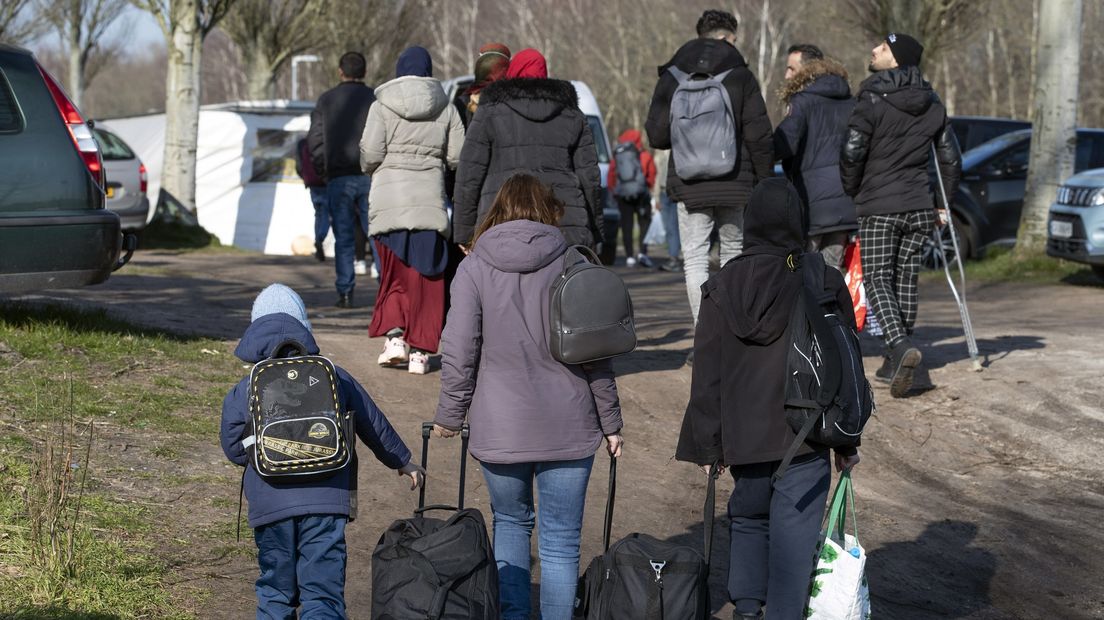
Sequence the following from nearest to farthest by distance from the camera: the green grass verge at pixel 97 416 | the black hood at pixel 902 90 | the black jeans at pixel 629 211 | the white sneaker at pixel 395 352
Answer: the green grass verge at pixel 97 416, the black hood at pixel 902 90, the white sneaker at pixel 395 352, the black jeans at pixel 629 211

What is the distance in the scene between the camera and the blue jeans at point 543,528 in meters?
4.63

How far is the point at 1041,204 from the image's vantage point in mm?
15781

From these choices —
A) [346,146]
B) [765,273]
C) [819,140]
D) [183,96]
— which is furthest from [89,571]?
[183,96]

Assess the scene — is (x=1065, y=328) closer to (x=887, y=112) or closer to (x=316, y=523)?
(x=887, y=112)

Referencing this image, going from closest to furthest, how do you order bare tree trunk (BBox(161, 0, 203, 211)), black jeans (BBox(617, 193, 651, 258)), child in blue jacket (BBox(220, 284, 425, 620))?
child in blue jacket (BBox(220, 284, 425, 620)), black jeans (BBox(617, 193, 651, 258)), bare tree trunk (BBox(161, 0, 203, 211))

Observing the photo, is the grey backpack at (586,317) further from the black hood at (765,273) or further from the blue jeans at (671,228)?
the blue jeans at (671,228)

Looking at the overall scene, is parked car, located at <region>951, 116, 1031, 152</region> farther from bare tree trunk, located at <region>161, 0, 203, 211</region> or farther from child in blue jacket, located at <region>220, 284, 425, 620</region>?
child in blue jacket, located at <region>220, 284, 425, 620</region>

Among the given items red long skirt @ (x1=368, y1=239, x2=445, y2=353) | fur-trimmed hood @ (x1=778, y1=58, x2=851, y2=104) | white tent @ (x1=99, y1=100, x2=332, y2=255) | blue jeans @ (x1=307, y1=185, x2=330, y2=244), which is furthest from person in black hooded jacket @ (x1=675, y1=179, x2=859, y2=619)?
white tent @ (x1=99, y1=100, x2=332, y2=255)

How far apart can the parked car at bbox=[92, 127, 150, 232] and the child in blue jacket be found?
47.0ft

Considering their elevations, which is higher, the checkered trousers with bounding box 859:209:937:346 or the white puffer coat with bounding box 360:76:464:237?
the white puffer coat with bounding box 360:76:464:237

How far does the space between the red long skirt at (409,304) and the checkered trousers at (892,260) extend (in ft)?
8.67

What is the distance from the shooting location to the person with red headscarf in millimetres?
7250

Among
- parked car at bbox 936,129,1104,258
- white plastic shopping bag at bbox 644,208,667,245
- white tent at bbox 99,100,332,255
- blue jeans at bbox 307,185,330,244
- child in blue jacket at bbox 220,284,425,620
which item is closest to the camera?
child in blue jacket at bbox 220,284,425,620

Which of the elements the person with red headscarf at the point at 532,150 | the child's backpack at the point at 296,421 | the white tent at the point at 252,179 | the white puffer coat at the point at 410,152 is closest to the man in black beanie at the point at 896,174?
the person with red headscarf at the point at 532,150
